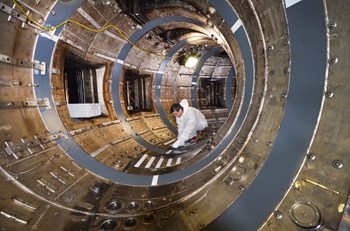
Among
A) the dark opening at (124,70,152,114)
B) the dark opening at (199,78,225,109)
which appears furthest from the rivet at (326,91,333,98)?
the dark opening at (199,78,225,109)

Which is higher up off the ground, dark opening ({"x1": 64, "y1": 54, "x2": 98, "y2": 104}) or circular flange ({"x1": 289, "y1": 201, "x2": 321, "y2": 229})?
dark opening ({"x1": 64, "y1": 54, "x2": 98, "y2": 104})

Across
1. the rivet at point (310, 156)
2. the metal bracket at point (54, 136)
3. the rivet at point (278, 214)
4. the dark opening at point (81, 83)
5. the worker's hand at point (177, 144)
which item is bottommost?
the worker's hand at point (177, 144)

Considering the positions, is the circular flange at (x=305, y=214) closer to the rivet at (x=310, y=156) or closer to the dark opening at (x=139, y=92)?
the rivet at (x=310, y=156)

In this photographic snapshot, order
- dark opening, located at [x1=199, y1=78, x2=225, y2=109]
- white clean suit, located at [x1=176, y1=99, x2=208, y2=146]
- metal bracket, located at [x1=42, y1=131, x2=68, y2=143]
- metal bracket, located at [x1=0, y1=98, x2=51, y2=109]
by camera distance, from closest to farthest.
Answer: metal bracket, located at [x1=0, y1=98, x2=51, y2=109] < metal bracket, located at [x1=42, y1=131, x2=68, y2=143] < white clean suit, located at [x1=176, y1=99, x2=208, y2=146] < dark opening, located at [x1=199, y1=78, x2=225, y2=109]

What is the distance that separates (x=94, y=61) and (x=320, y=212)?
4493mm

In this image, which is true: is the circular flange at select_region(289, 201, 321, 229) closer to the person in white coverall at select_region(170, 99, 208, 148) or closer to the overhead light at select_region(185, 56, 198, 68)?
the person in white coverall at select_region(170, 99, 208, 148)

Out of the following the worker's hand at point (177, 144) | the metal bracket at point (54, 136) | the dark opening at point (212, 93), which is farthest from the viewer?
the dark opening at point (212, 93)

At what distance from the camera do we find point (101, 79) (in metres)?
4.69

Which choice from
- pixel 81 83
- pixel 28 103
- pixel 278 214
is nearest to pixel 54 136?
pixel 28 103

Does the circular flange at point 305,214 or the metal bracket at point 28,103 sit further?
the metal bracket at point 28,103

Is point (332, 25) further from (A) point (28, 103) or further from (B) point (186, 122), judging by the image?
(B) point (186, 122)

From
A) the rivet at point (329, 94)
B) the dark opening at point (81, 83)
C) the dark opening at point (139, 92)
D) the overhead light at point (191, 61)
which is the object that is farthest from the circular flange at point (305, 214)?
the overhead light at point (191, 61)

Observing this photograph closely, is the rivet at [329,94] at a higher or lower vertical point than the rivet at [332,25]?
lower

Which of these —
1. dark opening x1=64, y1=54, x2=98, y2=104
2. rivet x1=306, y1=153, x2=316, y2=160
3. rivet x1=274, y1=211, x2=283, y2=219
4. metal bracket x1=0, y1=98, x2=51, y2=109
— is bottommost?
rivet x1=274, y1=211, x2=283, y2=219
